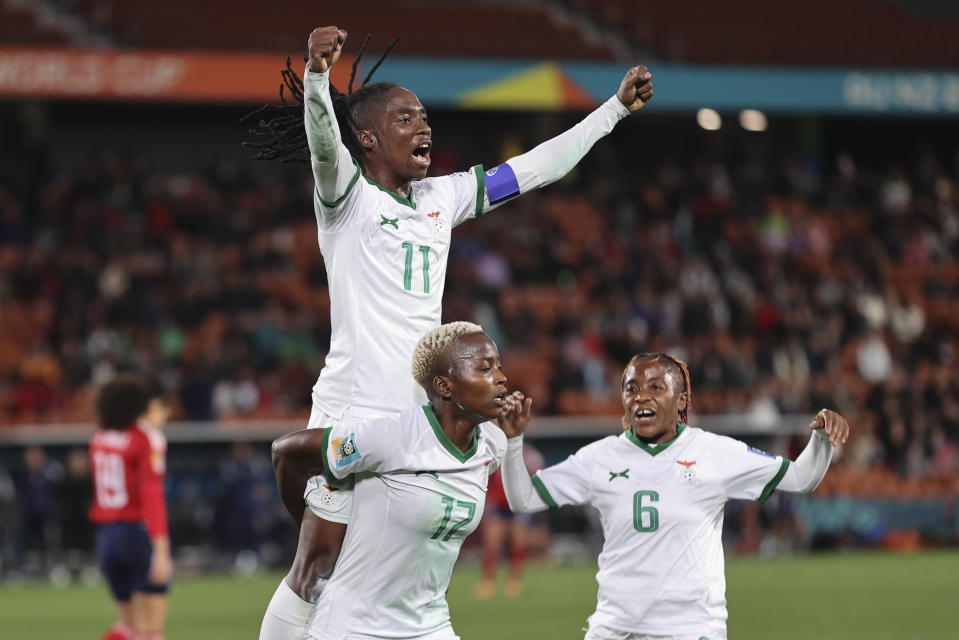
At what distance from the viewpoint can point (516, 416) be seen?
545 centimetres

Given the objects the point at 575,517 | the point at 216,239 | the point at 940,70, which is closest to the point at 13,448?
the point at 216,239

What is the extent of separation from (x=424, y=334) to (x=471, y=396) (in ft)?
1.51

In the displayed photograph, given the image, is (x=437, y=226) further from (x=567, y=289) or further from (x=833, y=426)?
(x=567, y=289)

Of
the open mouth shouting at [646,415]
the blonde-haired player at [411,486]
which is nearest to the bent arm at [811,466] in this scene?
the open mouth shouting at [646,415]

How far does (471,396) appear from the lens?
16.3 ft

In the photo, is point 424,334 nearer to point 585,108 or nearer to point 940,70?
point 585,108

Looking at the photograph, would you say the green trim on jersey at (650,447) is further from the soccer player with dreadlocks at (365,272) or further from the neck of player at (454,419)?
the neck of player at (454,419)

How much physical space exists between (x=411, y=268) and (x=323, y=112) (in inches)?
28.7

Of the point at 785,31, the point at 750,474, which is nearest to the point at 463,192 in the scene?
the point at 750,474

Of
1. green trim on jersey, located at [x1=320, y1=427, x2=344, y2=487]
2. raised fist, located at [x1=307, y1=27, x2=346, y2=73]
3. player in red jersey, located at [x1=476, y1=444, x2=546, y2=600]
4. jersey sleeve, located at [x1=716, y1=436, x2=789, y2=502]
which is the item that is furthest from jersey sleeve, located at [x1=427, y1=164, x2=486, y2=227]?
player in red jersey, located at [x1=476, y1=444, x2=546, y2=600]

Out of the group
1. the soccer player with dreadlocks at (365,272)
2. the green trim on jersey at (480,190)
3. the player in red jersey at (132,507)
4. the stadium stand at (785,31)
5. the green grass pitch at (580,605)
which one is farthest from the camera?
the stadium stand at (785,31)

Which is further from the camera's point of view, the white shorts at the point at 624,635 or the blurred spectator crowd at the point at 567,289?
the blurred spectator crowd at the point at 567,289

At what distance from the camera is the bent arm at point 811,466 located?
5934 millimetres

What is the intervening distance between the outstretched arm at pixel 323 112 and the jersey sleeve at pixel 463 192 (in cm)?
63
